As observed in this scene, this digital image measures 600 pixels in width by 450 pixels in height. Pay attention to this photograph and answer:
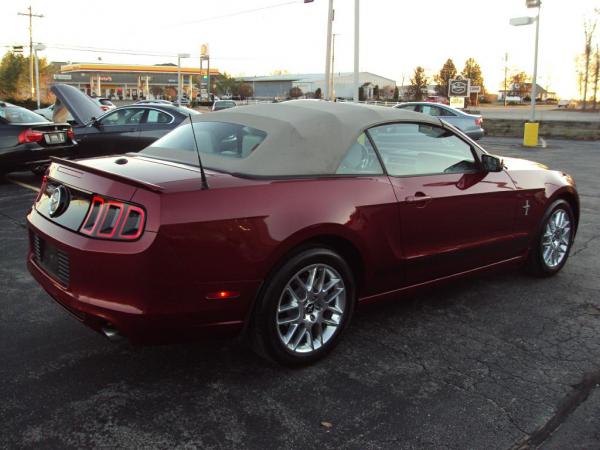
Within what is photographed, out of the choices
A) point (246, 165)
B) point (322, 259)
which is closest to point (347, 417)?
point (322, 259)

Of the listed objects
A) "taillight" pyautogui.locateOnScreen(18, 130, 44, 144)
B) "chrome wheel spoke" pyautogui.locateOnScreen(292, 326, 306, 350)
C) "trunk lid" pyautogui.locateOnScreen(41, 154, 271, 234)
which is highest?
"taillight" pyautogui.locateOnScreen(18, 130, 44, 144)

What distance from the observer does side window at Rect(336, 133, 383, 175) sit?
357 centimetres

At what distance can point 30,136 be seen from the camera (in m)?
9.65

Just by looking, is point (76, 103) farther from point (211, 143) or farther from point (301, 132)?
point (301, 132)

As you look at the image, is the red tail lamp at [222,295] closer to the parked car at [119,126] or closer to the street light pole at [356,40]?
the parked car at [119,126]

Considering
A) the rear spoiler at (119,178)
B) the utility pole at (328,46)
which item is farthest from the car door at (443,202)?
the utility pole at (328,46)

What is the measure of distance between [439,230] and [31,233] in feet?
8.80

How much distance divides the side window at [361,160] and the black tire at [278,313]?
1.88ft

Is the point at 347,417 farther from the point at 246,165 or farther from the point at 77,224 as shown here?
the point at 77,224

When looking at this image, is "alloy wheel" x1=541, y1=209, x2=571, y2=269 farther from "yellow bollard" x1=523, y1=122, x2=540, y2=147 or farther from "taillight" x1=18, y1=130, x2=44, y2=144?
"yellow bollard" x1=523, y1=122, x2=540, y2=147

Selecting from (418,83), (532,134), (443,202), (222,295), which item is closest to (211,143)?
(222,295)

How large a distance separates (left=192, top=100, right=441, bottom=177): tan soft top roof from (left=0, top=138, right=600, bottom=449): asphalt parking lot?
118 centimetres

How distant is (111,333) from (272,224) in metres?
0.99

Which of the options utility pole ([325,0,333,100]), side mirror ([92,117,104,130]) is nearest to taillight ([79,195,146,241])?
side mirror ([92,117,104,130])
